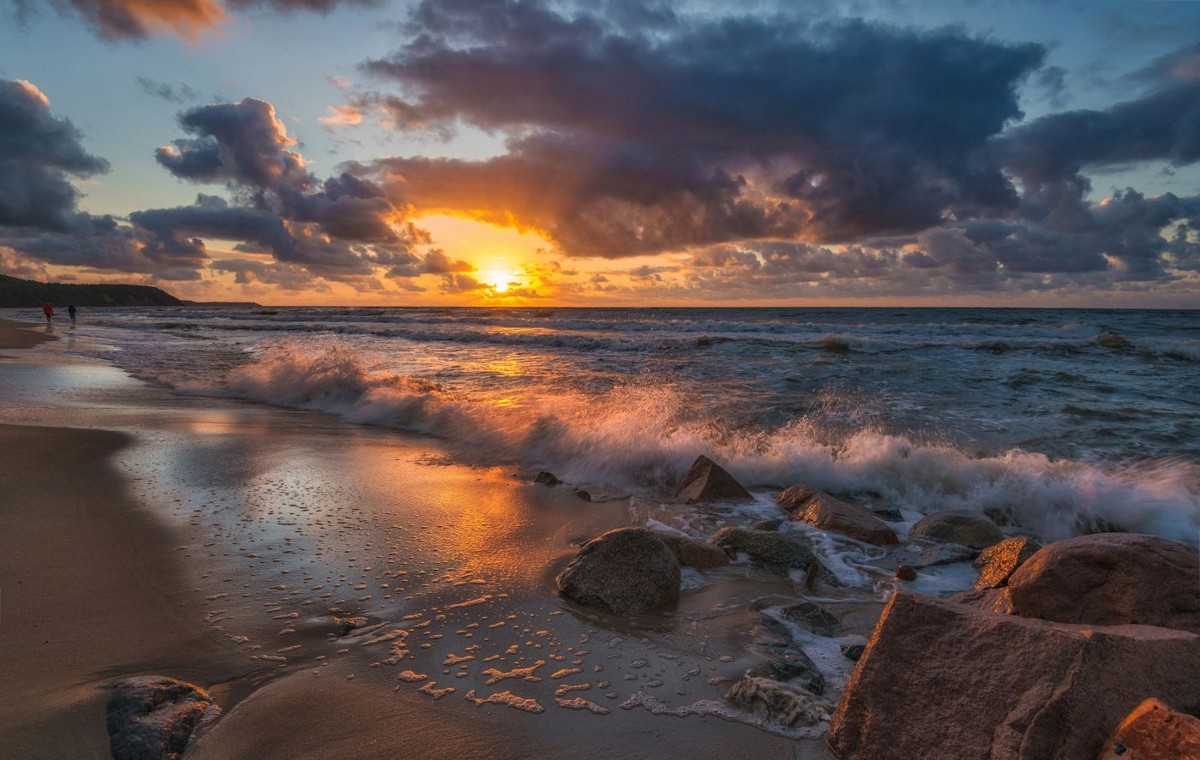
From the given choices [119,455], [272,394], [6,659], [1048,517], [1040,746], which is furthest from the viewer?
[272,394]

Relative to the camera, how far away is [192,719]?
253 cm

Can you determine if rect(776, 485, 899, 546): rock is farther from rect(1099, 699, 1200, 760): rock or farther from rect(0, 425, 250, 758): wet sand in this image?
rect(0, 425, 250, 758): wet sand

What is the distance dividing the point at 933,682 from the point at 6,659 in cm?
426

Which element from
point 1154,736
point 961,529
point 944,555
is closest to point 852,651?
point 1154,736

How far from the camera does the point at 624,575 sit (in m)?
4.04

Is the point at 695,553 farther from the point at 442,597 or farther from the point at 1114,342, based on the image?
the point at 1114,342

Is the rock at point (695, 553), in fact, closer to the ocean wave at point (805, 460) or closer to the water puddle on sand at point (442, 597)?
the water puddle on sand at point (442, 597)

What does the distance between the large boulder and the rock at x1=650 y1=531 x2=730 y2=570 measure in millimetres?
221

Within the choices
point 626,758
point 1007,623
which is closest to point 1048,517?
point 1007,623

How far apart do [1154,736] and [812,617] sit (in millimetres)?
2183

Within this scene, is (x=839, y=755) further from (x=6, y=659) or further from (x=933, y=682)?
(x=6, y=659)

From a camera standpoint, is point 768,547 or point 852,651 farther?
point 768,547

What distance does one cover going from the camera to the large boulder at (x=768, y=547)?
491cm

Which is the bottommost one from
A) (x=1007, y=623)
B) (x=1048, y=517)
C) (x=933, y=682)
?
(x=1048, y=517)
